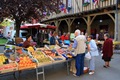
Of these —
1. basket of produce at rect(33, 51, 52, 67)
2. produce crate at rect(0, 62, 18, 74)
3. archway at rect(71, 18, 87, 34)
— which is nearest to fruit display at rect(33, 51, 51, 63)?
basket of produce at rect(33, 51, 52, 67)

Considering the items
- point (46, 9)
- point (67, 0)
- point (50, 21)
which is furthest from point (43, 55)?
point (50, 21)

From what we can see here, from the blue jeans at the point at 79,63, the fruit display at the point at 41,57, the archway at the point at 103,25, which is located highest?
the archway at the point at 103,25

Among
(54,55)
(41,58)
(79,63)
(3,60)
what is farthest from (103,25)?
(3,60)

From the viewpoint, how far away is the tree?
29.9 ft

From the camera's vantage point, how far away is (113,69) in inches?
374

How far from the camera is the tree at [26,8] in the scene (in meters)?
9.12

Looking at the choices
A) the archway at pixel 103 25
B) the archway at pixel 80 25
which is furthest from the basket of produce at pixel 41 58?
the archway at pixel 80 25

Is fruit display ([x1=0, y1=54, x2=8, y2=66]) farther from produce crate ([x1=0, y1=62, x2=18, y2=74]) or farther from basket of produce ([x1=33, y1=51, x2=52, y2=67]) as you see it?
basket of produce ([x1=33, y1=51, x2=52, y2=67])

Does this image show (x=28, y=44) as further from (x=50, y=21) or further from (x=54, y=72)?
(x=50, y=21)

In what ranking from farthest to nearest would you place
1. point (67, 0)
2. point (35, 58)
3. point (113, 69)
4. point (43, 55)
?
point (67, 0)
point (113, 69)
point (43, 55)
point (35, 58)

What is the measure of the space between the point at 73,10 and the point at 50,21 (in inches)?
339

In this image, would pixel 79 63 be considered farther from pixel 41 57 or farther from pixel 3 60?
pixel 3 60

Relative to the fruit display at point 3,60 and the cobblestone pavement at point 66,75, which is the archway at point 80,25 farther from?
the fruit display at point 3,60

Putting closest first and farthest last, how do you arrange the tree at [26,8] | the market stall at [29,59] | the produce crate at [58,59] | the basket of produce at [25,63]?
the market stall at [29,59] → the basket of produce at [25,63] → the produce crate at [58,59] → the tree at [26,8]
